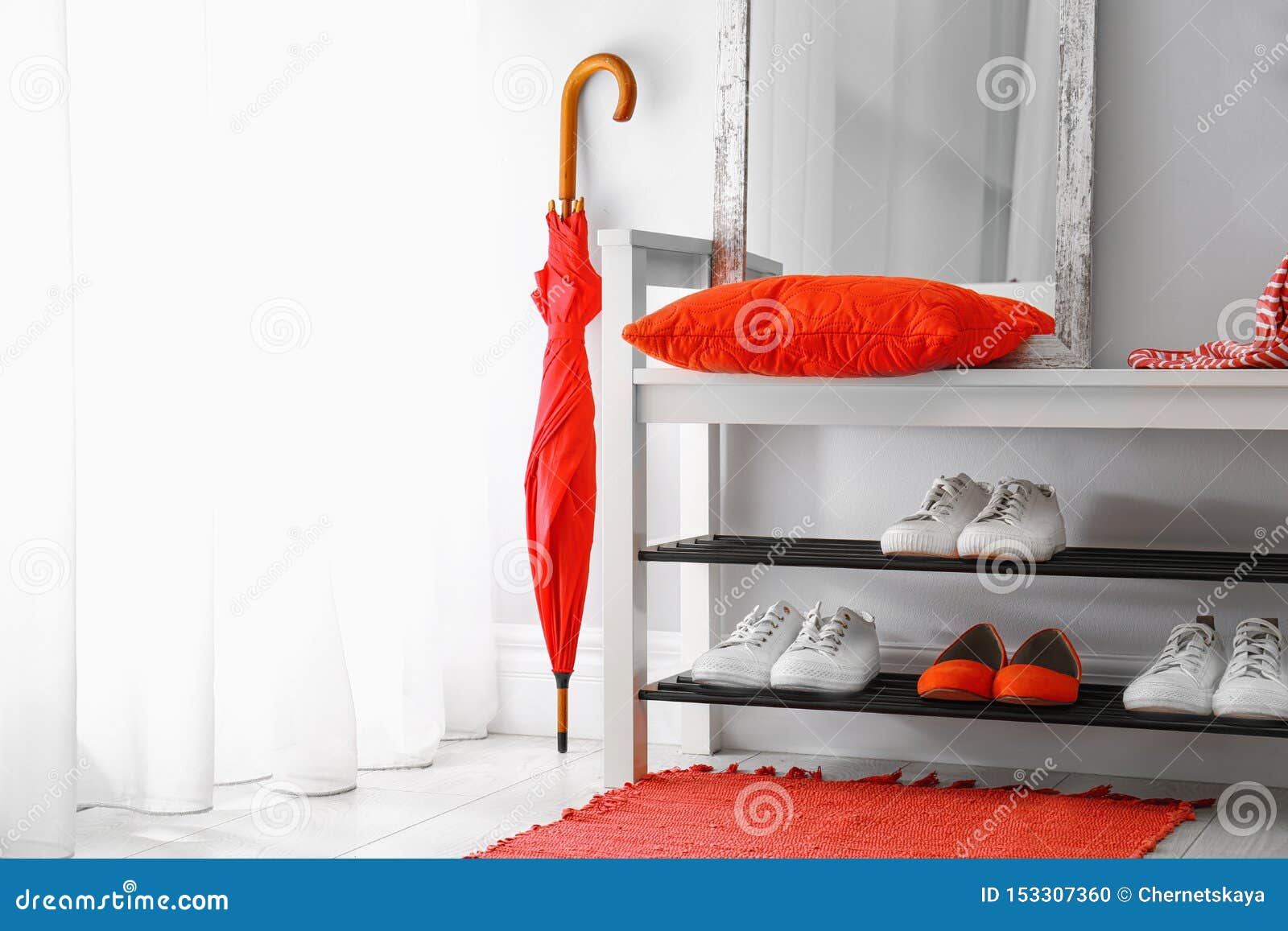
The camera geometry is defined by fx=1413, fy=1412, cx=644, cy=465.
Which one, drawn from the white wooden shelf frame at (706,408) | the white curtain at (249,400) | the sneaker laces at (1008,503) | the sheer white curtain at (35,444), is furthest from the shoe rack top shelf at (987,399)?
the sheer white curtain at (35,444)

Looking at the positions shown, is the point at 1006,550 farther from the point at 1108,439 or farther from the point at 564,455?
the point at 564,455

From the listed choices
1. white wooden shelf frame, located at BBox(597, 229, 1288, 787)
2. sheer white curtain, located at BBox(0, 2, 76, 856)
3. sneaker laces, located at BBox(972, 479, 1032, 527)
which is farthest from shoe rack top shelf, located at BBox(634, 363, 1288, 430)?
sheer white curtain, located at BBox(0, 2, 76, 856)

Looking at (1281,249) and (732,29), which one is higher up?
(732,29)

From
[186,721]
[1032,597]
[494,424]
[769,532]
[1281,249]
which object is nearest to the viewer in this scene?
[186,721]

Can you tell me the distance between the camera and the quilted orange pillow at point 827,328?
66.4 inches

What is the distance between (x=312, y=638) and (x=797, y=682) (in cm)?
64

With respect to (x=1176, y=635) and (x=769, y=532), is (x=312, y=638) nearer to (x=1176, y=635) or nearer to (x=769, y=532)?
(x=769, y=532)

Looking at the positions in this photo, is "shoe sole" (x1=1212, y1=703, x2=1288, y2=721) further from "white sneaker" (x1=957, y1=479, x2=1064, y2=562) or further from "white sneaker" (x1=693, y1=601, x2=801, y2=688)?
"white sneaker" (x1=693, y1=601, x2=801, y2=688)

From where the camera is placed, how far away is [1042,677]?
1.80 metres

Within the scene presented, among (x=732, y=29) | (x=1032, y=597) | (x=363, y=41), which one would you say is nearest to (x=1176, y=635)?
(x=1032, y=597)

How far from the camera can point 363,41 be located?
2.06 metres

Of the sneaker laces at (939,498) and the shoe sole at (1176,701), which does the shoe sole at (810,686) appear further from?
the shoe sole at (1176,701)

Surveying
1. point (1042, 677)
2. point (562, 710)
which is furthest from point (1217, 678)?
point (562, 710)

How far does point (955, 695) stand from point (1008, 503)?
26cm
